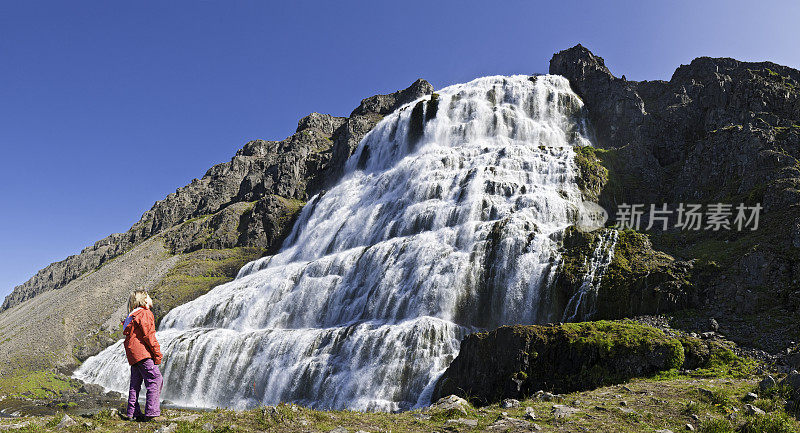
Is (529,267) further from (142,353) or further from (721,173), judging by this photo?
(142,353)

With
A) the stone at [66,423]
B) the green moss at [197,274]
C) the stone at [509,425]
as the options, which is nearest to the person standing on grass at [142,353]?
the stone at [66,423]

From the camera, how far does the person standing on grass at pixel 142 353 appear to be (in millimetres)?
8789

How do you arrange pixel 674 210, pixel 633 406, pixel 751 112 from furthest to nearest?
pixel 751 112, pixel 674 210, pixel 633 406

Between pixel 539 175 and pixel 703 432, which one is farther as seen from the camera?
pixel 539 175

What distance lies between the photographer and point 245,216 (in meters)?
89.4

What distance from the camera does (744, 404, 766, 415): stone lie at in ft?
30.8

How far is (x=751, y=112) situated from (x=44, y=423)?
172ft

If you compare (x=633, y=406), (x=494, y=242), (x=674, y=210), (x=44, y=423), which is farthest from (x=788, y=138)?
(x=44, y=423)

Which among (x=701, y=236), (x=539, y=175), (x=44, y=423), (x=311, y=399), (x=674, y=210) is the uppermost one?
(x=539, y=175)

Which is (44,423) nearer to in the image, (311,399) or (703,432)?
(703,432)

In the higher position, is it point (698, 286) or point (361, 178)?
point (361, 178)

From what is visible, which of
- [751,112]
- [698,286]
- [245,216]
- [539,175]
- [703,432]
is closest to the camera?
[703,432]

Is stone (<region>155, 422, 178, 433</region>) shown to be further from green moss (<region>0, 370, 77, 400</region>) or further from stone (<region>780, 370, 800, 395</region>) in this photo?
green moss (<region>0, 370, 77, 400</region>)

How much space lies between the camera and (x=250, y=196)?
10125 cm
